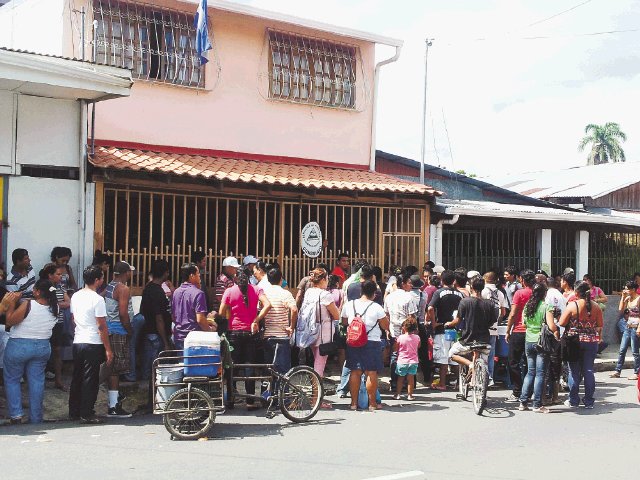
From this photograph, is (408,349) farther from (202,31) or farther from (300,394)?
(202,31)

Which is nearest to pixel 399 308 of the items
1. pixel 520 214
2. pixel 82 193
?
pixel 82 193

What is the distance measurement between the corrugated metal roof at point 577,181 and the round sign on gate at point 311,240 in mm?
10668

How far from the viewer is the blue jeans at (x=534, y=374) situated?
408 inches

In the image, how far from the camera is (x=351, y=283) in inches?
444

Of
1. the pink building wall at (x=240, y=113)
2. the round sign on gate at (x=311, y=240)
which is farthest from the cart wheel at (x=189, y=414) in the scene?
the pink building wall at (x=240, y=113)

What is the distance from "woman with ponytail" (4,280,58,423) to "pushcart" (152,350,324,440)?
51.9 inches

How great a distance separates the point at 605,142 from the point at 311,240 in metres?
46.4

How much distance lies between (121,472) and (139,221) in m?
6.15

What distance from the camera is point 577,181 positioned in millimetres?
25281

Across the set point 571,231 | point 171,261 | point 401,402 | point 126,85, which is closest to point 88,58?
point 126,85

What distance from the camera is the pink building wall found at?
13.6m

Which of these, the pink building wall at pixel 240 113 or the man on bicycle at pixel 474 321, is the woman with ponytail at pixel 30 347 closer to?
the pink building wall at pixel 240 113

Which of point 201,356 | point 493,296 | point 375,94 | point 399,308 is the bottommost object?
point 201,356

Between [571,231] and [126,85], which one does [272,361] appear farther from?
[571,231]
